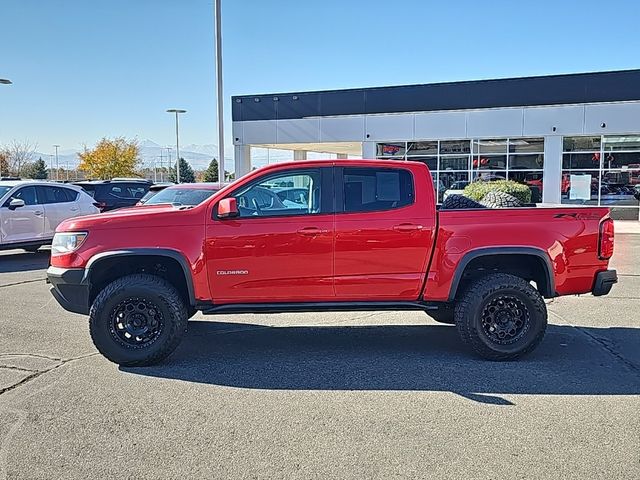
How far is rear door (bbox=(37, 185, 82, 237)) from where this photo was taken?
518 inches

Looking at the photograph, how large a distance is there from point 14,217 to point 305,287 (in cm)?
928

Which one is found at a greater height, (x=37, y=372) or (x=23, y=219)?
(x=23, y=219)

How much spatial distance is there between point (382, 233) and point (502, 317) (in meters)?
1.44

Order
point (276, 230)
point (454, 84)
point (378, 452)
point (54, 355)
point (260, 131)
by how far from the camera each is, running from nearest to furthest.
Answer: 1. point (378, 452)
2. point (276, 230)
3. point (54, 355)
4. point (454, 84)
5. point (260, 131)

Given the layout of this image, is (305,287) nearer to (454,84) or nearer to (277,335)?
(277,335)

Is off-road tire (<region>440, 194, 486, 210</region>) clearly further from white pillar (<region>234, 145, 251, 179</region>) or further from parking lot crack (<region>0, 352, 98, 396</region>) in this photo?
white pillar (<region>234, 145, 251, 179</region>)

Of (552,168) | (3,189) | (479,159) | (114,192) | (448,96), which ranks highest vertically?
(448,96)

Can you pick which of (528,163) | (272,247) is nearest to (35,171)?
(528,163)

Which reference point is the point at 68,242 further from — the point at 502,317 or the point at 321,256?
the point at 502,317

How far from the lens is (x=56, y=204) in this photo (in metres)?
13.4

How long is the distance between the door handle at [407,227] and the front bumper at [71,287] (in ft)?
9.70

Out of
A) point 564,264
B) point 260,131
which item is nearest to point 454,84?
point 260,131

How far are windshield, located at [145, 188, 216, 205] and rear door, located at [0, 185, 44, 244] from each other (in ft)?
9.26

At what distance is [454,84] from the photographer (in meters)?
24.6
